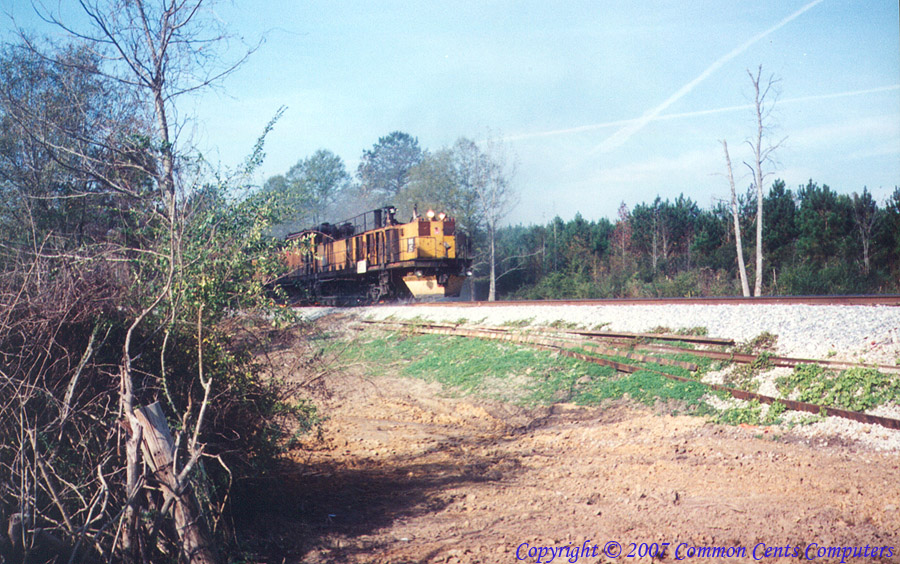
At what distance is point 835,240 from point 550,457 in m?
24.2

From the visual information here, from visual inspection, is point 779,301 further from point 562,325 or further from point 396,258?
point 396,258

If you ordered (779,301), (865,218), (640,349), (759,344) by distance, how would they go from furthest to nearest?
(865,218), (779,301), (640,349), (759,344)

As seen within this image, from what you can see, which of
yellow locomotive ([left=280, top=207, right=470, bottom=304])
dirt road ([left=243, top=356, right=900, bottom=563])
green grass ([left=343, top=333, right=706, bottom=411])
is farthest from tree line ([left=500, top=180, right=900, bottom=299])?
dirt road ([left=243, top=356, right=900, bottom=563])

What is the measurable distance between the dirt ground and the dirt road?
0.02 metres

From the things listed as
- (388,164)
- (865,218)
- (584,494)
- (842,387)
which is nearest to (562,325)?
(842,387)

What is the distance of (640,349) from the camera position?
38.0ft

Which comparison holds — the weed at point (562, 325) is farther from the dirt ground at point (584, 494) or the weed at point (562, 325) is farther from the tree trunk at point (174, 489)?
the tree trunk at point (174, 489)

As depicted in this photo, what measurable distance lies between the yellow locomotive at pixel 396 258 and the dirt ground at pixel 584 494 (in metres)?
14.3

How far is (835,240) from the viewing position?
1046 inches

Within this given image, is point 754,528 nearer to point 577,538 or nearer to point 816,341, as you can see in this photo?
point 577,538

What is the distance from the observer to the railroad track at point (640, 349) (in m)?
7.93

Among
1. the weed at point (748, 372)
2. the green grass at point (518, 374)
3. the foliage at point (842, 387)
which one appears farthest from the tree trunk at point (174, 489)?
the weed at point (748, 372)

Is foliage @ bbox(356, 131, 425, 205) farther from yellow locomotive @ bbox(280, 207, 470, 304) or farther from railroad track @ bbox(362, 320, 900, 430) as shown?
railroad track @ bbox(362, 320, 900, 430)

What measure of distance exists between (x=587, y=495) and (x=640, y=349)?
5.95 metres
